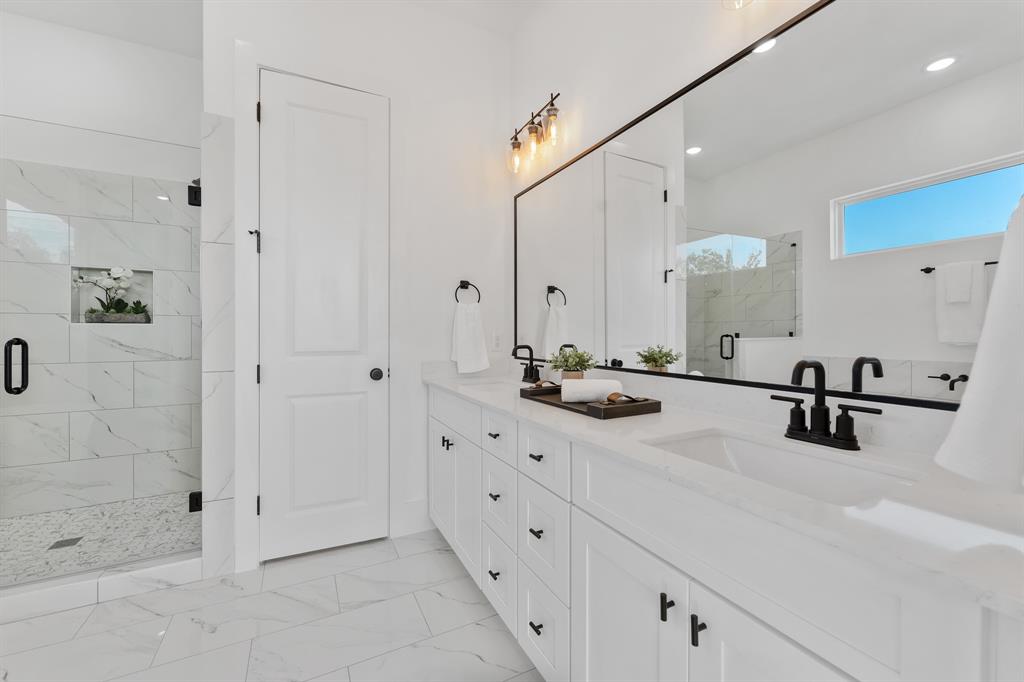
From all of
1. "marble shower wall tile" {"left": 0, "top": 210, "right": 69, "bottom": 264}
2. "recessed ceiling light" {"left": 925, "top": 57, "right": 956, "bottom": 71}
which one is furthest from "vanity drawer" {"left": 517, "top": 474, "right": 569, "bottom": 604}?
"marble shower wall tile" {"left": 0, "top": 210, "right": 69, "bottom": 264}

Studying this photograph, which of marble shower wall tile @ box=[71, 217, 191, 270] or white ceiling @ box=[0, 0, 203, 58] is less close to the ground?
white ceiling @ box=[0, 0, 203, 58]

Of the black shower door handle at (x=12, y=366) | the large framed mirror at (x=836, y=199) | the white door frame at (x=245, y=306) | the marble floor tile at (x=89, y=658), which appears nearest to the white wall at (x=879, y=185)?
the large framed mirror at (x=836, y=199)

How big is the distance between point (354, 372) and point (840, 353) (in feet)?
6.63

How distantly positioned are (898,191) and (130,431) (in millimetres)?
3622

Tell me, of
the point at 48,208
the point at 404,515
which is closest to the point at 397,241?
the point at 404,515

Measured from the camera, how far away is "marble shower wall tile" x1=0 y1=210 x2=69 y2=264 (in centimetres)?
227

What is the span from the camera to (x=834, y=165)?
1.07 meters

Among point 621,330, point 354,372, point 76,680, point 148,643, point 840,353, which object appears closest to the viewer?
point 840,353

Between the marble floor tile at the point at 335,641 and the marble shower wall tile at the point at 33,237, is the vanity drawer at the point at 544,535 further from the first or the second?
the marble shower wall tile at the point at 33,237

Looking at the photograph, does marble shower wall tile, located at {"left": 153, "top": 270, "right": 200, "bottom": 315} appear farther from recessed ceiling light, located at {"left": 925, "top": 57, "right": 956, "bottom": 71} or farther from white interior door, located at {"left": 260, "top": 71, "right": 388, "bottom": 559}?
recessed ceiling light, located at {"left": 925, "top": 57, "right": 956, "bottom": 71}

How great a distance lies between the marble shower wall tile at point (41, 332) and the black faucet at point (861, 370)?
3554 mm

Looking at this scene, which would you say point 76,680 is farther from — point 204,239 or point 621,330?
point 621,330

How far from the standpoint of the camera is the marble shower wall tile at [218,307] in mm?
1965

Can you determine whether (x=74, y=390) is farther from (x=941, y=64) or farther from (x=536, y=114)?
(x=941, y=64)
